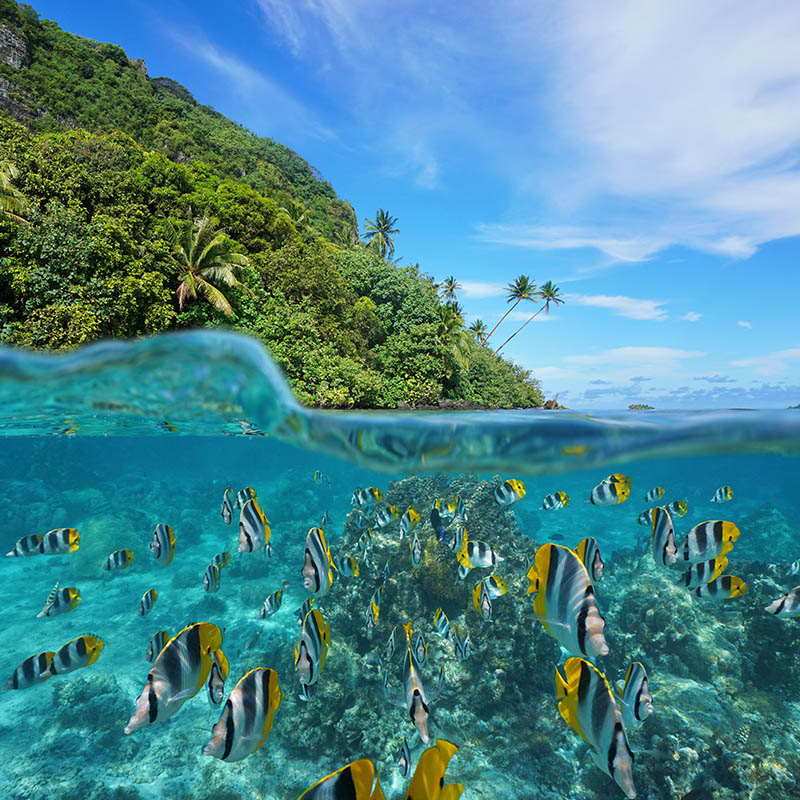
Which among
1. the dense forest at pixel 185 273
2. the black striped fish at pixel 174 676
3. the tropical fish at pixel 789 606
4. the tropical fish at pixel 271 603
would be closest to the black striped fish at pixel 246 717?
the black striped fish at pixel 174 676

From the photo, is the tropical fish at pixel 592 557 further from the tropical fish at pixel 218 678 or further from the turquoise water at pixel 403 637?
the tropical fish at pixel 218 678

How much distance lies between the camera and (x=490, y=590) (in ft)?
18.5

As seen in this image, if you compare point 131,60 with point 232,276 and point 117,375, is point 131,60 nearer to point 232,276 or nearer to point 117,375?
point 232,276

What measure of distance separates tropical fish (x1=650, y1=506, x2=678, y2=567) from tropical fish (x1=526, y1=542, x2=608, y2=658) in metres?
2.58

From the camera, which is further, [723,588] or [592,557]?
[723,588]

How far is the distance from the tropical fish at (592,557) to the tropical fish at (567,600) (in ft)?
3.52

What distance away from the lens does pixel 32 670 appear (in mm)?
5242

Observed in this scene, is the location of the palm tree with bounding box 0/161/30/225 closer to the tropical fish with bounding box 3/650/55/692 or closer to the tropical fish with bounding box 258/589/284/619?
the tropical fish with bounding box 3/650/55/692

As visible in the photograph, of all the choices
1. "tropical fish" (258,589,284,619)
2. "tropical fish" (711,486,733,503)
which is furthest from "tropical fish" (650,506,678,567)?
"tropical fish" (258,589,284,619)

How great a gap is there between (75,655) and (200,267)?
21.8 meters

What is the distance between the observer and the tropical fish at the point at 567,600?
2.59m

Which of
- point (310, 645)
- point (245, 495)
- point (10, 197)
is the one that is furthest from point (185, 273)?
point (310, 645)

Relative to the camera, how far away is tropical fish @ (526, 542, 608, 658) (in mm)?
2594

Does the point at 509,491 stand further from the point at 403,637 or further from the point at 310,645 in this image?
the point at 403,637
